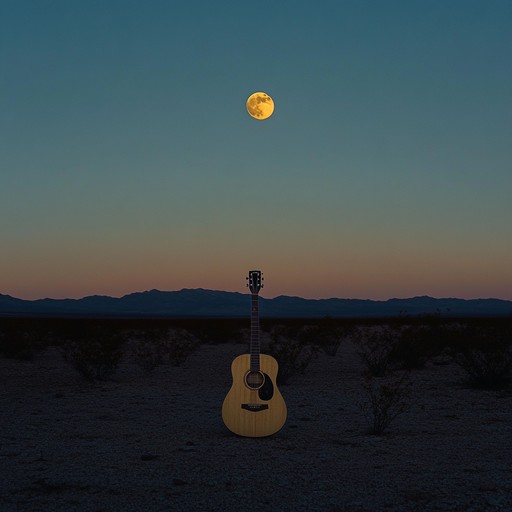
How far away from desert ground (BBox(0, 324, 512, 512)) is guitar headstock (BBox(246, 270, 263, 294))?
2163 millimetres

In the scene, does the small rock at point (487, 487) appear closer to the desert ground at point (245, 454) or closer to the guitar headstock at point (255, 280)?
the desert ground at point (245, 454)

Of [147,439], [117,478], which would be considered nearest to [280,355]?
[147,439]

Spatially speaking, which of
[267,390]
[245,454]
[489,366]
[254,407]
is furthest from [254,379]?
[489,366]

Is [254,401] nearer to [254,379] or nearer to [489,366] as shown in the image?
[254,379]

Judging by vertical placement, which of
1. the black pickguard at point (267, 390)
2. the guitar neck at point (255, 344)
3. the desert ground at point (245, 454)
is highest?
the guitar neck at point (255, 344)

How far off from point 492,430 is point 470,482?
11.1 ft

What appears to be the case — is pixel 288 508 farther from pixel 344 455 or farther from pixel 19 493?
pixel 19 493

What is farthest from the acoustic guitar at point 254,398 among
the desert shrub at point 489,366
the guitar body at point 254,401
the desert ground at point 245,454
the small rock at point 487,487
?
the desert shrub at point 489,366

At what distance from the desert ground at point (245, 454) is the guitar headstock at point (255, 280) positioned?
2163mm

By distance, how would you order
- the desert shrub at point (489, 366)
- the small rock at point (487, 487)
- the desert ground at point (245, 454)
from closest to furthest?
the desert ground at point (245, 454), the small rock at point (487, 487), the desert shrub at point (489, 366)

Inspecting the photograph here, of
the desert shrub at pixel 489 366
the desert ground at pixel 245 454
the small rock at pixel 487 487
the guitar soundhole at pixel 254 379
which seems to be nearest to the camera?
the desert ground at pixel 245 454

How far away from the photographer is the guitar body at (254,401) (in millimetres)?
8594

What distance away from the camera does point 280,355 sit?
56.3 feet

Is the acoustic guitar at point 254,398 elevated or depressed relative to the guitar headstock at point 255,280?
depressed
